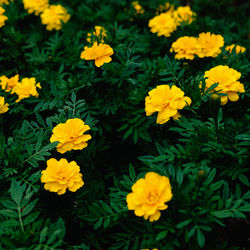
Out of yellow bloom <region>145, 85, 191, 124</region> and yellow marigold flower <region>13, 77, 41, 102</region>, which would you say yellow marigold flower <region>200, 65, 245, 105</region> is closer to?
yellow bloom <region>145, 85, 191, 124</region>

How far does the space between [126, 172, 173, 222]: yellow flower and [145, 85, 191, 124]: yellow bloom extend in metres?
0.39

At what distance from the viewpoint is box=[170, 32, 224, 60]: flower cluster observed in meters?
1.98

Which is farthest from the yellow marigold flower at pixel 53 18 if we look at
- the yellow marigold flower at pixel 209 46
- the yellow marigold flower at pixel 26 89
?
the yellow marigold flower at pixel 209 46

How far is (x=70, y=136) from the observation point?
153cm

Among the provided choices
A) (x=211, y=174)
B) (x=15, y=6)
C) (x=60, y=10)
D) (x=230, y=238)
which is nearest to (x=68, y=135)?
(x=211, y=174)

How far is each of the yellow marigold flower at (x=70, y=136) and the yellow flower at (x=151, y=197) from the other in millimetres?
415

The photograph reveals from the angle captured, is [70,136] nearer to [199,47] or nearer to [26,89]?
[26,89]

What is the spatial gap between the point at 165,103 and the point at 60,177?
0.62m

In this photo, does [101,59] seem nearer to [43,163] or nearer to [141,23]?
[43,163]

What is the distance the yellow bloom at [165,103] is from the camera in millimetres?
1543

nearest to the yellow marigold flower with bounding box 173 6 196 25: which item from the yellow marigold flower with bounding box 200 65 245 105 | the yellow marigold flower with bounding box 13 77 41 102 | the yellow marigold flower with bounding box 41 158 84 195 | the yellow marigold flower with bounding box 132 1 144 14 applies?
the yellow marigold flower with bounding box 132 1 144 14

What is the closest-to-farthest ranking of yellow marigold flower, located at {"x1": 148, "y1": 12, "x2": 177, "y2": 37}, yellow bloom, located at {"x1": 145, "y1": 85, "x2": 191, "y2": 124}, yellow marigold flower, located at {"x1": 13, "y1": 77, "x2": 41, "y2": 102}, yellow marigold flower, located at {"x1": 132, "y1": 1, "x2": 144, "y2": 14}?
1. yellow bloom, located at {"x1": 145, "y1": 85, "x2": 191, "y2": 124}
2. yellow marigold flower, located at {"x1": 13, "y1": 77, "x2": 41, "y2": 102}
3. yellow marigold flower, located at {"x1": 148, "y1": 12, "x2": 177, "y2": 37}
4. yellow marigold flower, located at {"x1": 132, "y1": 1, "x2": 144, "y2": 14}

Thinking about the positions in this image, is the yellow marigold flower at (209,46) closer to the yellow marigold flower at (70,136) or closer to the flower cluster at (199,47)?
the flower cluster at (199,47)

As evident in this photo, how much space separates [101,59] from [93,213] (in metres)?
0.86
